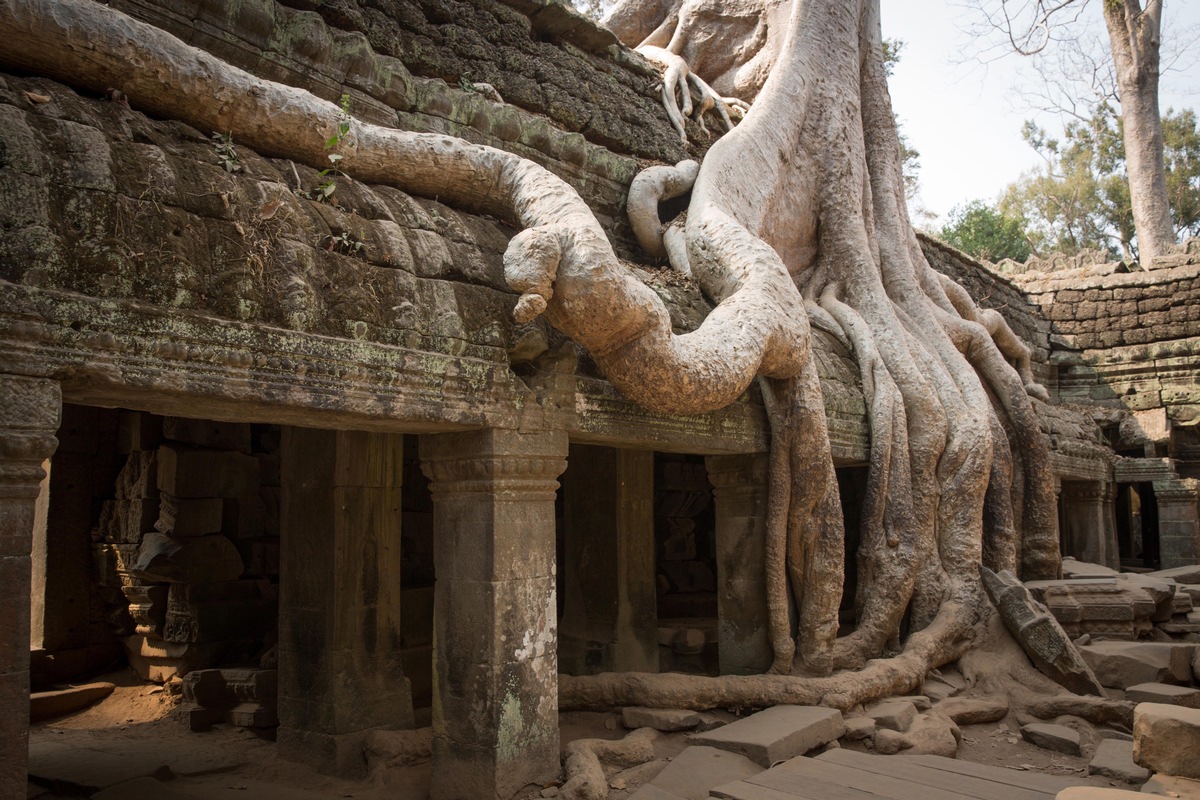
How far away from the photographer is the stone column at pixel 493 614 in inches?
132

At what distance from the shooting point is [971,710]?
498cm

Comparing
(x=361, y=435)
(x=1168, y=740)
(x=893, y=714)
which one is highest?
(x=361, y=435)

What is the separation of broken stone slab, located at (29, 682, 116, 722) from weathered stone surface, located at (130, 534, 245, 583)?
84 centimetres

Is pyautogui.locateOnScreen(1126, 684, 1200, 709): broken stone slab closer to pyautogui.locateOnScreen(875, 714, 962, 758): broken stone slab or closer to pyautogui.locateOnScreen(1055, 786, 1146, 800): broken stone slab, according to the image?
pyautogui.locateOnScreen(875, 714, 962, 758): broken stone slab

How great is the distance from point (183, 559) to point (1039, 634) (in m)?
5.37

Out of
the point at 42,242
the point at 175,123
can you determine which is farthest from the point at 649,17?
the point at 42,242

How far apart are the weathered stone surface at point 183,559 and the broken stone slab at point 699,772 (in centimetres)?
346

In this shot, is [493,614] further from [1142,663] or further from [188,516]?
[1142,663]

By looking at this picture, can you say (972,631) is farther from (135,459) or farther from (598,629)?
(135,459)

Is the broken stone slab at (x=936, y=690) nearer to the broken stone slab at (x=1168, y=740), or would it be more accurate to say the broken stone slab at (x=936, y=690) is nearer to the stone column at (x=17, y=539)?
the broken stone slab at (x=1168, y=740)

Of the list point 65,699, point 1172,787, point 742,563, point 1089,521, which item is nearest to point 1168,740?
point 1172,787

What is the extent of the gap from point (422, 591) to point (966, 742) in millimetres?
3247

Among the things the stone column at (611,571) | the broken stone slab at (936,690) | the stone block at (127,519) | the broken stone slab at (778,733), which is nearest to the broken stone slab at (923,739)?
the broken stone slab at (778,733)

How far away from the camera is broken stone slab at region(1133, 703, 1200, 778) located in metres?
3.03
